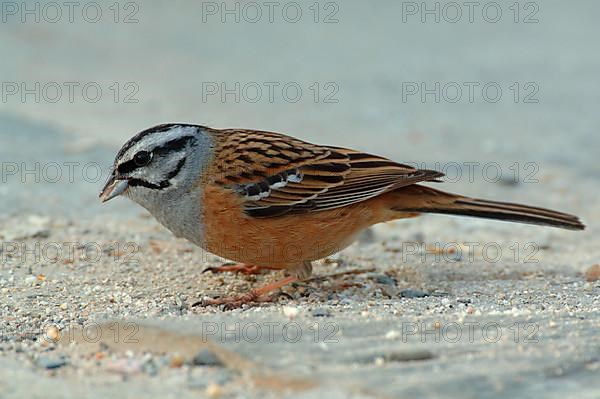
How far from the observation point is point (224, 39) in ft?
47.3

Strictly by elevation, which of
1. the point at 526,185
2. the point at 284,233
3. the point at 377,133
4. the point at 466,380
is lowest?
the point at 466,380

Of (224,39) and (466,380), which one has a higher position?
(224,39)

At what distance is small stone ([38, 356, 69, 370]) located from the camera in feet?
15.5

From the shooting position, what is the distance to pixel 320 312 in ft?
17.9

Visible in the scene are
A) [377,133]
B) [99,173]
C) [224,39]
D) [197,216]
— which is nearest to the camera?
[197,216]

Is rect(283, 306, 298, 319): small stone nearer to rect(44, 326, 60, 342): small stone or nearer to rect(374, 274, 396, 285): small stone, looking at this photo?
rect(44, 326, 60, 342): small stone

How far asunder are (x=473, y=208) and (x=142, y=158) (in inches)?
94.9

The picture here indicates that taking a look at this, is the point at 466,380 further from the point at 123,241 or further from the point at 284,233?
the point at 123,241

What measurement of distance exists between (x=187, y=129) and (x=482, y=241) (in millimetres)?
3318

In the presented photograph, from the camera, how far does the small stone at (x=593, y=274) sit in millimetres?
7141

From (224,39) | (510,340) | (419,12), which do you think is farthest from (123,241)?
(419,12)

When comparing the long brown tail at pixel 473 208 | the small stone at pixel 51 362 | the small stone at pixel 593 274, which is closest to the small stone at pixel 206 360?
the small stone at pixel 51 362

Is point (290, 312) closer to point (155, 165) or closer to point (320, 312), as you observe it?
point (320, 312)

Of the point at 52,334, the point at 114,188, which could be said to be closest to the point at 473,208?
the point at 114,188
